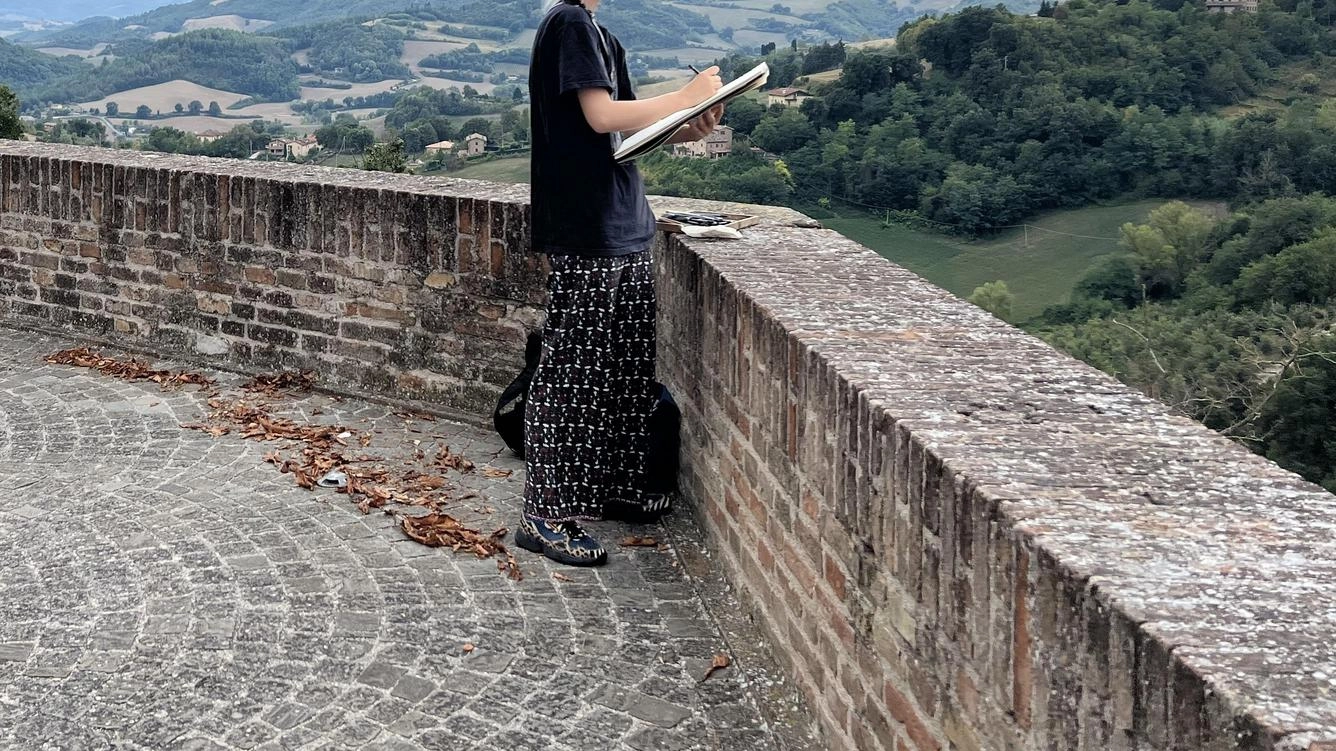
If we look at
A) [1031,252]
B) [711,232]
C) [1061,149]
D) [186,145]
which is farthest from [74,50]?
[711,232]

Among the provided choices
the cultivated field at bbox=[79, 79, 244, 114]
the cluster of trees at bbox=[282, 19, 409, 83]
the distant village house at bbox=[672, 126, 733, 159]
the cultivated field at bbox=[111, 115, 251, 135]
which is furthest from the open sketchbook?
the cluster of trees at bbox=[282, 19, 409, 83]

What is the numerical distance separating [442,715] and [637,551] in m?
1.40

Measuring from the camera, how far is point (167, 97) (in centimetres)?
7831

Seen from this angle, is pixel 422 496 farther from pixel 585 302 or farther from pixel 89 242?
pixel 89 242

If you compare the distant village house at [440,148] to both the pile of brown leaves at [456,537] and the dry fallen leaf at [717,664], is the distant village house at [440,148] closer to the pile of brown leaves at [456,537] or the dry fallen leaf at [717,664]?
the pile of brown leaves at [456,537]

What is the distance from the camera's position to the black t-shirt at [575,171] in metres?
4.32

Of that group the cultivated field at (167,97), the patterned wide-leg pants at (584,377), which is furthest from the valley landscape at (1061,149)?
the patterned wide-leg pants at (584,377)

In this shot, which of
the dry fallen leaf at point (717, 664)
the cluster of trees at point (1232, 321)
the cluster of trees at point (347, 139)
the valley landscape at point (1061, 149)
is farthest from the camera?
the valley landscape at point (1061, 149)

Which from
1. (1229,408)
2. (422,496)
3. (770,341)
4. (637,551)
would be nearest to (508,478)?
(422,496)

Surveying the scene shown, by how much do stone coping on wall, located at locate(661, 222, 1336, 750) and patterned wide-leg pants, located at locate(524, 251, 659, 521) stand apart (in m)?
0.41

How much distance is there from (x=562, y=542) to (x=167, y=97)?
79.6 metres

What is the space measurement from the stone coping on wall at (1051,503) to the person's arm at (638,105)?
0.55 meters

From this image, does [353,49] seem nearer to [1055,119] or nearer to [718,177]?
[1055,119]

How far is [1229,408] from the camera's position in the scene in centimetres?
3609
